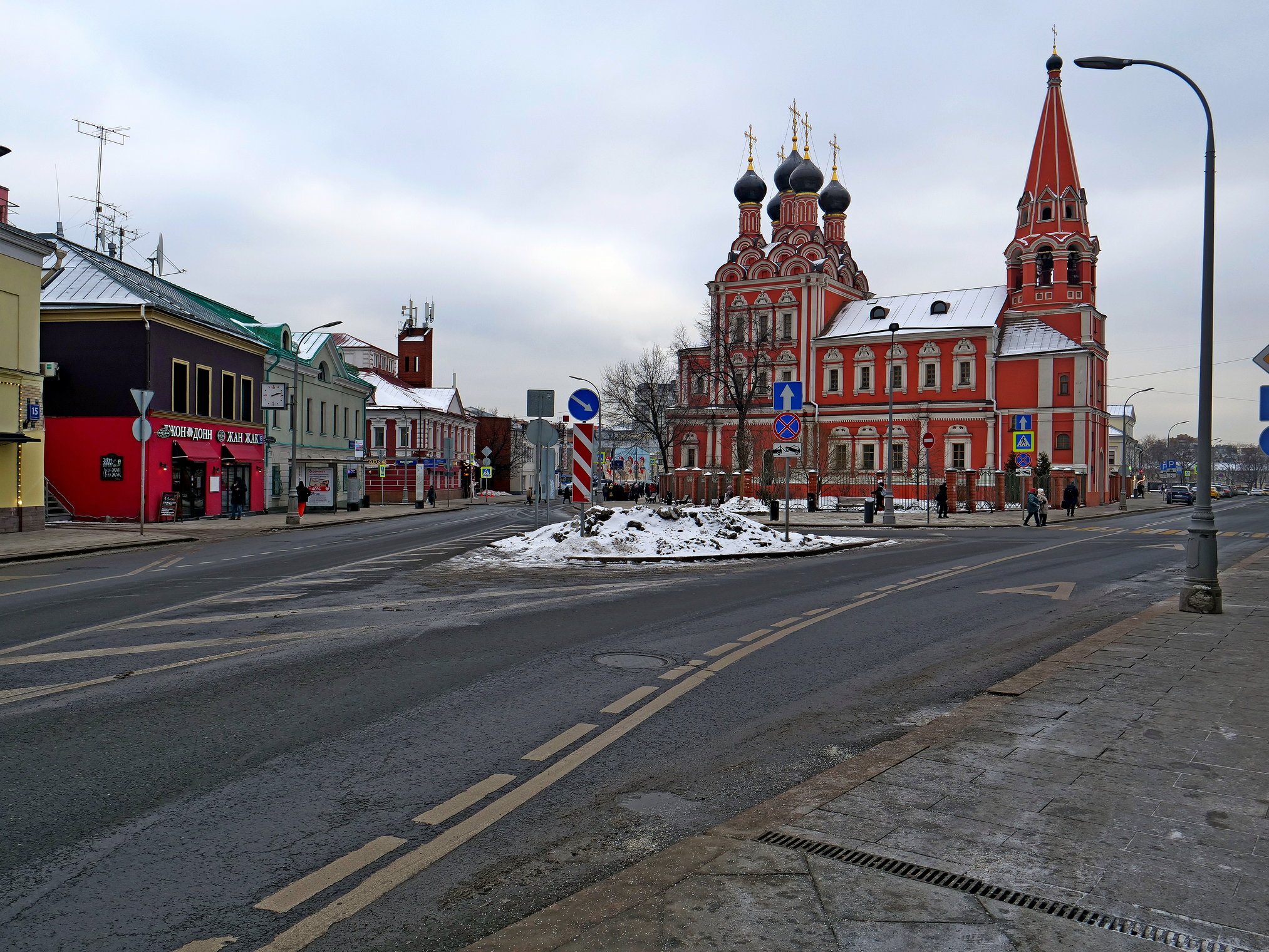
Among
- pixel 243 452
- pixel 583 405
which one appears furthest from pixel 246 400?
pixel 583 405

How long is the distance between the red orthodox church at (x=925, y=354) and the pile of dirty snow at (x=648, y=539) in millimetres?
39277

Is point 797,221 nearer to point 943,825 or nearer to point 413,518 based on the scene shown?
point 413,518

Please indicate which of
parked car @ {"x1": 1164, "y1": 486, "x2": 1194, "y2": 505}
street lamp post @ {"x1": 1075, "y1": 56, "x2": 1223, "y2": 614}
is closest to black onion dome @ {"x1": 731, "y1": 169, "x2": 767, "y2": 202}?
parked car @ {"x1": 1164, "y1": 486, "x2": 1194, "y2": 505}

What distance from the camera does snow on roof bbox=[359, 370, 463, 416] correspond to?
7619 cm

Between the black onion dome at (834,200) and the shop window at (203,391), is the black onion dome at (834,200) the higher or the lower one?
the higher one

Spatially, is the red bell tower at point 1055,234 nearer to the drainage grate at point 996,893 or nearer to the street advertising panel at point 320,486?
the street advertising panel at point 320,486

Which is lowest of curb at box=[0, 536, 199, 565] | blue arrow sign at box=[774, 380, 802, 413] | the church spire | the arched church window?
curb at box=[0, 536, 199, 565]

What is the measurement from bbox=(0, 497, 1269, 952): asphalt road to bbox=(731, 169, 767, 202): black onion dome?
A: 246 feet

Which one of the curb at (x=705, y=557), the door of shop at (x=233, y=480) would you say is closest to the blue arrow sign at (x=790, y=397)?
the curb at (x=705, y=557)

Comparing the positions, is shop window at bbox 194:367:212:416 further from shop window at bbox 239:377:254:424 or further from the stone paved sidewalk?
the stone paved sidewalk

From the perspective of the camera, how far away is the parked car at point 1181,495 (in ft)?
249

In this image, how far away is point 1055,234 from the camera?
69250 millimetres

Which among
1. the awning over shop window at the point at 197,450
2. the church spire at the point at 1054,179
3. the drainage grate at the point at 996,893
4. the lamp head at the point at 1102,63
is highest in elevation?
the church spire at the point at 1054,179

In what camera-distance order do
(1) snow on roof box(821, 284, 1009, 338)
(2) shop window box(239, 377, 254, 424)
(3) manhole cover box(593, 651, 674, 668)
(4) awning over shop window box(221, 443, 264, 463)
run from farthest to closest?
(1) snow on roof box(821, 284, 1009, 338) < (2) shop window box(239, 377, 254, 424) < (4) awning over shop window box(221, 443, 264, 463) < (3) manhole cover box(593, 651, 674, 668)
